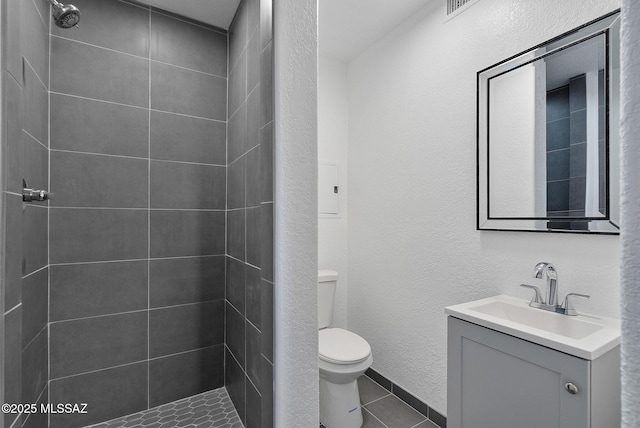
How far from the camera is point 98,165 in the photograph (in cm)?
176

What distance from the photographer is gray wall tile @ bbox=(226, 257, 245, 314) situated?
5.61ft

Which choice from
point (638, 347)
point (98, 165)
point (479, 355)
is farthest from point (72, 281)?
point (638, 347)

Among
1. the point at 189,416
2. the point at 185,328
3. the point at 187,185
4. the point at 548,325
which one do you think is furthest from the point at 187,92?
the point at 548,325

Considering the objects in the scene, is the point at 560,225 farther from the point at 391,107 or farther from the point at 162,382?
the point at 162,382

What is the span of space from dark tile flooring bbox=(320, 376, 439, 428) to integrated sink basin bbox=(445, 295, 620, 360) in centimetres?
88

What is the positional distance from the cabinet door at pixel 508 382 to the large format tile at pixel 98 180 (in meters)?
1.86

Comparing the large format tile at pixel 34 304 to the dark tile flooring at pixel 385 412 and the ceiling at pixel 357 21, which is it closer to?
the dark tile flooring at pixel 385 412

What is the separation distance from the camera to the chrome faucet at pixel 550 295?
4.46 ft

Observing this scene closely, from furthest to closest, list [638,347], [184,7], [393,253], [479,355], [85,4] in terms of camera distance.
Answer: [393,253], [184,7], [85,4], [479,355], [638,347]

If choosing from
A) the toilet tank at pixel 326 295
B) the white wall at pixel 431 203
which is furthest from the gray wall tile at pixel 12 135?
the white wall at pixel 431 203

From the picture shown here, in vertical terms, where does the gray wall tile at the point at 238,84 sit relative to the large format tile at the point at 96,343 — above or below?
above

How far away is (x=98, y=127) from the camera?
176cm

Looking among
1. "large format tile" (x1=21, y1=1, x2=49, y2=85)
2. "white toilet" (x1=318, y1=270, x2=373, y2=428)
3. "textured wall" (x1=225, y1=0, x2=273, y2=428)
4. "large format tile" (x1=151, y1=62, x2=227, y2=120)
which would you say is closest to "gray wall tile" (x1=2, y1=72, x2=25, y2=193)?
"large format tile" (x1=21, y1=1, x2=49, y2=85)

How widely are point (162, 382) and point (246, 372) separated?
678 mm
